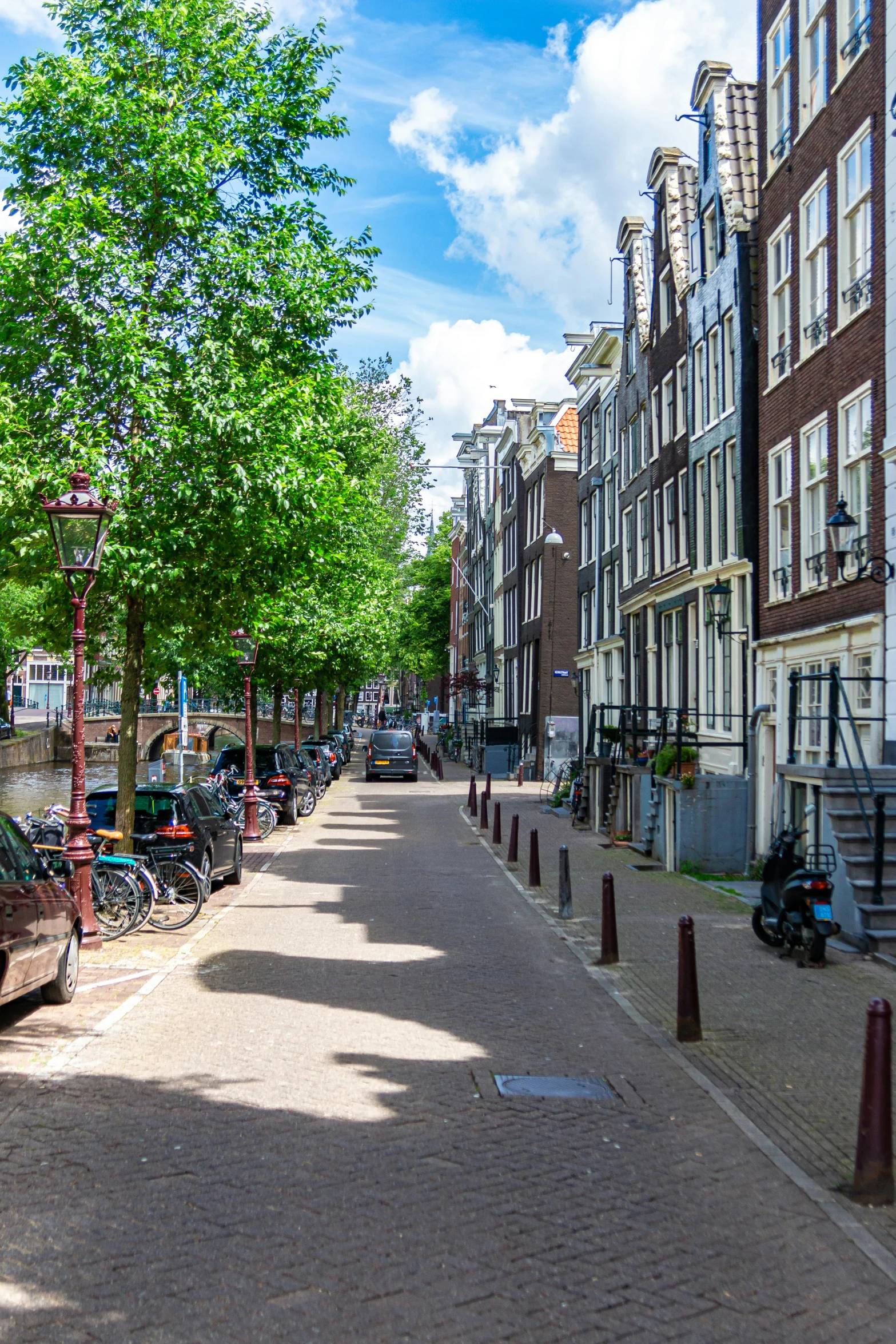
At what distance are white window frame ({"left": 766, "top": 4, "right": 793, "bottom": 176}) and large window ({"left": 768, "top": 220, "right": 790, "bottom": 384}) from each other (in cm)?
A: 123

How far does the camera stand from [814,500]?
18562 millimetres

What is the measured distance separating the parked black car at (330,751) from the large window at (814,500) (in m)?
28.8

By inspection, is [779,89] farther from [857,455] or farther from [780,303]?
[857,455]

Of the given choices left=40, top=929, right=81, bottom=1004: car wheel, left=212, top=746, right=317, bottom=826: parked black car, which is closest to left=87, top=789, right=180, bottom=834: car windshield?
left=40, top=929, right=81, bottom=1004: car wheel

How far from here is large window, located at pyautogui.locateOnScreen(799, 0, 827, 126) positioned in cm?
1812

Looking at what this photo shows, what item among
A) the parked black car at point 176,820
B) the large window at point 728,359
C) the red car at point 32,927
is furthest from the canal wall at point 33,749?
the red car at point 32,927

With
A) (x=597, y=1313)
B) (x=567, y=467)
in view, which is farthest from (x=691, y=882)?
(x=567, y=467)

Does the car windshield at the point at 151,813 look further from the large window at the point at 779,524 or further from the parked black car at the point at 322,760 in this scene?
the parked black car at the point at 322,760

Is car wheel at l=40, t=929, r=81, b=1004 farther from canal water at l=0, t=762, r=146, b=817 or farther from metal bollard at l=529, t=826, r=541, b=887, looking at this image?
canal water at l=0, t=762, r=146, b=817

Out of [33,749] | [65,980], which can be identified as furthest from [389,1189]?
[33,749]

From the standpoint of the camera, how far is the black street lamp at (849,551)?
1516 cm

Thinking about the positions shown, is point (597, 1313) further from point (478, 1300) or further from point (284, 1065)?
point (284, 1065)

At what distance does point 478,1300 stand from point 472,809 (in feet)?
90.8

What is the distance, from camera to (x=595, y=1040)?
906cm
